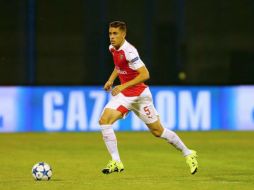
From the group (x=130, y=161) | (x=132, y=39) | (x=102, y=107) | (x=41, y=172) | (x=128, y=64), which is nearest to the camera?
(x=41, y=172)

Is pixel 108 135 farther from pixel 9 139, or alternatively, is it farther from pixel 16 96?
pixel 16 96

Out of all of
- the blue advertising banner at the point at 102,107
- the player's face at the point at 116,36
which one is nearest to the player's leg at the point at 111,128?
the player's face at the point at 116,36

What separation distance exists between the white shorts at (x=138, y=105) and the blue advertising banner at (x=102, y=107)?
302 inches

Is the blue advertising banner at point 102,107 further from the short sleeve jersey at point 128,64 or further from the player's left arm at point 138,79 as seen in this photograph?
the player's left arm at point 138,79

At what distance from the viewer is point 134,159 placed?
42.2 feet

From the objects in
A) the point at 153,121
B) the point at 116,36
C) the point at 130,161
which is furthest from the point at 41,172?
the point at 130,161

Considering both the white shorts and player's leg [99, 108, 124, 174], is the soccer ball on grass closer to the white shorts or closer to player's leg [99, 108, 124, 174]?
player's leg [99, 108, 124, 174]

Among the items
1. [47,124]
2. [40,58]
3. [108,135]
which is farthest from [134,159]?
[40,58]

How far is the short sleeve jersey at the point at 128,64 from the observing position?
34.1 ft

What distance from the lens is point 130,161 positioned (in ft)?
41.2

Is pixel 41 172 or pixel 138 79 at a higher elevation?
pixel 138 79

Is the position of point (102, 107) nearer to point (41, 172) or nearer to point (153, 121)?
point (153, 121)

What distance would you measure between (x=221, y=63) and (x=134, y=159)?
7.94 m

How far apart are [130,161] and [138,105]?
6.91ft
